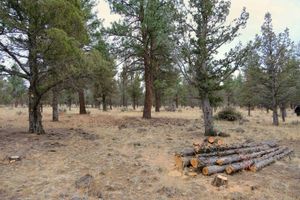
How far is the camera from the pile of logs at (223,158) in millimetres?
8836

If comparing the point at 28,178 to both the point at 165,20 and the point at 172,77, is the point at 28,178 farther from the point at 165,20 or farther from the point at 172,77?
the point at 172,77

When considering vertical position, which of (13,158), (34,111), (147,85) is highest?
(147,85)

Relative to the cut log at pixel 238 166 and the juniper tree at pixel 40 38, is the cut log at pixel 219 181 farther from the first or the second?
the juniper tree at pixel 40 38

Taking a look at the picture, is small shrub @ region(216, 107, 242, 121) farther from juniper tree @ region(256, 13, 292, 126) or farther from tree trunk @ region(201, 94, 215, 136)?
tree trunk @ region(201, 94, 215, 136)

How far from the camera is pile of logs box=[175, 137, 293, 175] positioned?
8836 millimetres

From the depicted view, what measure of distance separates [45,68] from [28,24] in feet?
7.16

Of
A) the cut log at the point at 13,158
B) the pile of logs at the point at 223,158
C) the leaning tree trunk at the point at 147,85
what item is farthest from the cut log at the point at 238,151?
the leaning tree trunk at the point at 147,85

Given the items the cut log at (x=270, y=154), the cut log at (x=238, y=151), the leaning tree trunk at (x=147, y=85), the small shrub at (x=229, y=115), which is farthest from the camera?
the small shrub at (x=229, y=115)

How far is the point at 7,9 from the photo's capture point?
44.3 ft

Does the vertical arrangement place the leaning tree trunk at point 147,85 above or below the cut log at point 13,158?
above

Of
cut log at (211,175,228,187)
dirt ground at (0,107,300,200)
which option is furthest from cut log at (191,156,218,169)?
cut log at (211,175,228,187)

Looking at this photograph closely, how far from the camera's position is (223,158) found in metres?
9.21

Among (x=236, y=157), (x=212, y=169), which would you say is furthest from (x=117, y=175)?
(x=236, y=157)

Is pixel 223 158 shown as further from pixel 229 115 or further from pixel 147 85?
pixel 229 115
